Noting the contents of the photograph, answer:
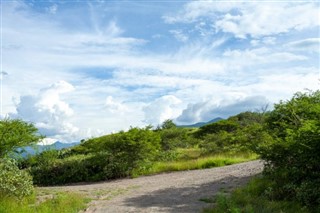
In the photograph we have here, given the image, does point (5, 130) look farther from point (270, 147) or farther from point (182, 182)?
point (270, 147)

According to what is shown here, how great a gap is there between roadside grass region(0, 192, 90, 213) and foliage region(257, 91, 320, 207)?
524 centimetres

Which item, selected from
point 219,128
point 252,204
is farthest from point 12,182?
point 219,128

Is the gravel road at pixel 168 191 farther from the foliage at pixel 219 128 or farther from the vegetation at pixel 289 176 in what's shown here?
the foliage at pixel 219 128

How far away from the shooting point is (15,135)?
15.1 metres

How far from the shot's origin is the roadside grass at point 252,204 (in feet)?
30.0

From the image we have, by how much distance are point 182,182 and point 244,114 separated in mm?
30995

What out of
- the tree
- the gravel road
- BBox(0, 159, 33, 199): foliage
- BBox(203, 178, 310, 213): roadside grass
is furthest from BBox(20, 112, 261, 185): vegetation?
BBox(203, 178, 310, 213): roadside grass

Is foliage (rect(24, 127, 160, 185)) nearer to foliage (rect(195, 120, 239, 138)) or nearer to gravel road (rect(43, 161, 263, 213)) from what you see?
gravel road (rect(43, 161, 263, 213))

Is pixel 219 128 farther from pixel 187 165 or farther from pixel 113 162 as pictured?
pixel 113 162

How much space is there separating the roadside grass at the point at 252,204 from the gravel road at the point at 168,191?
792 millimetres

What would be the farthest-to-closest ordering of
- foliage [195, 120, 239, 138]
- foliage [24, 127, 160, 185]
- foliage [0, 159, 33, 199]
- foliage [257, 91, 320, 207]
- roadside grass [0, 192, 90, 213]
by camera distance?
foliage [195, 120, 239, 138], foliage [24, 127, 160, 185], foliage [0, 159, 33, 199], roadside grass [0, 192, 90, 213], foliage [257, 91, 320, 207]

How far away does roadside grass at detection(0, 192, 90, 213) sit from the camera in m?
10.7

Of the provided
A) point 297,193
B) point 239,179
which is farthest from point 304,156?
point 239,179

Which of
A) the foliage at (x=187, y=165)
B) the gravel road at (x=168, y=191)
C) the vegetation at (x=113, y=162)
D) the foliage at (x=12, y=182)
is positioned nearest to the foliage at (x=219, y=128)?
the vegetation at (x=113, y=162)
